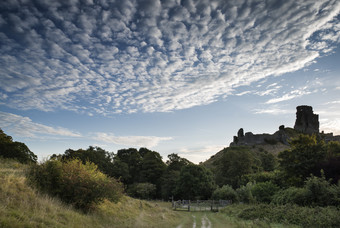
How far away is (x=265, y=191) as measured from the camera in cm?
2730

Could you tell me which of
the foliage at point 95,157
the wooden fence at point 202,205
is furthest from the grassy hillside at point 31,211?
the foliage at point 95,157

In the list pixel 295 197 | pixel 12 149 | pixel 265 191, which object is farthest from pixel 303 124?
pixel 12 149

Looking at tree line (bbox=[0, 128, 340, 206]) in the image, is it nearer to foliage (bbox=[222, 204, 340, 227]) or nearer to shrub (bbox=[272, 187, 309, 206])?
shrub (bbox=[272, 187, 309, 206])

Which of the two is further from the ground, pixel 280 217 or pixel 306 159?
pixel 306 159

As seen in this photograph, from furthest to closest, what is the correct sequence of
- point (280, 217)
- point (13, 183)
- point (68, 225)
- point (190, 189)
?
point (190, 189), point (280, 217), point (13, 183), point (68, 225)

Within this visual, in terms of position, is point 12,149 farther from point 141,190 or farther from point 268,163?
point 268,163

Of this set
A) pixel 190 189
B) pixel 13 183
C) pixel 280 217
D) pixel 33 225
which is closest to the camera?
pixel 33 225

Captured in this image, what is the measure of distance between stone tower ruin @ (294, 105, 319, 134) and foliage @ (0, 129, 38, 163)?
153m

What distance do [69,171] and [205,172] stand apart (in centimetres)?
4307

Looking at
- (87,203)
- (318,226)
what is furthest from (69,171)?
(318,226)

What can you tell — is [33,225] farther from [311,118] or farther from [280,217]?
[311,118]

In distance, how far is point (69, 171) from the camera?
1312 cm

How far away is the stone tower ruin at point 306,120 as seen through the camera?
14338cm

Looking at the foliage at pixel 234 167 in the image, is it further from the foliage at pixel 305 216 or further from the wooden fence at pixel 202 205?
the foliage at pixel 305 216
